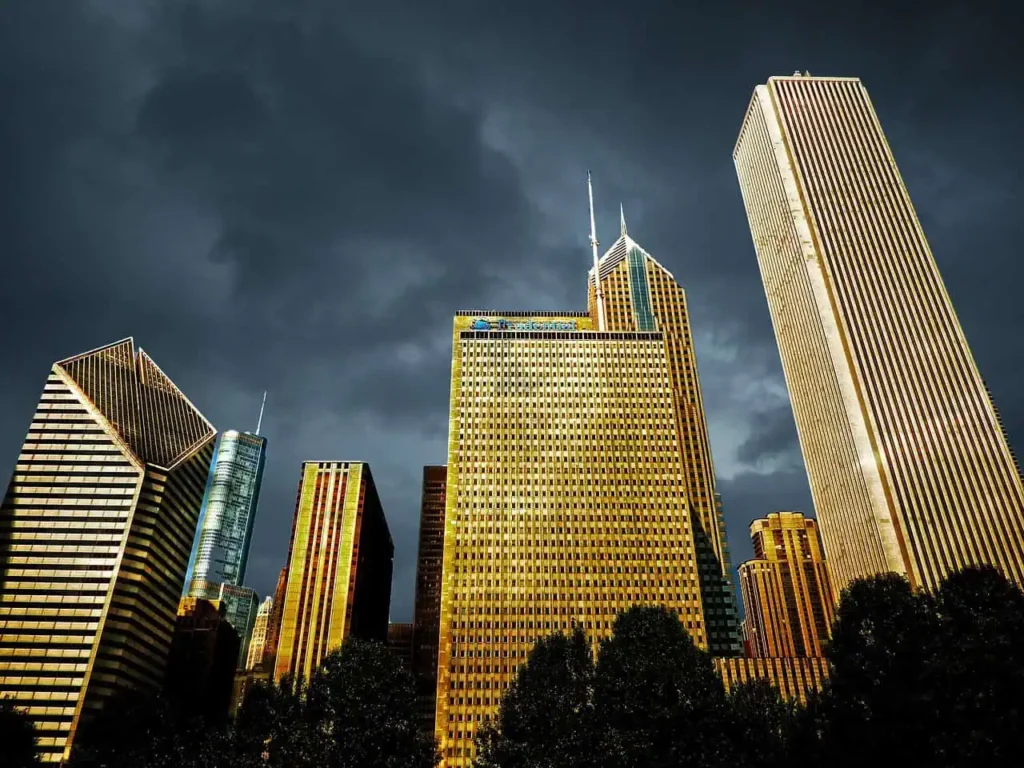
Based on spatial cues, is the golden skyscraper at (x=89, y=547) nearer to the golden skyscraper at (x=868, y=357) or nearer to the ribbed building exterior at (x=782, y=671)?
the ribbed building exterior at (x=782, y=671)

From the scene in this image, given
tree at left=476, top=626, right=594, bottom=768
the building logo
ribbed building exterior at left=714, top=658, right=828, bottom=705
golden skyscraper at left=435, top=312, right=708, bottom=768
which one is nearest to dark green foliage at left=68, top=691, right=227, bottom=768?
tree at left=476, top=626, right=594, bottom=768

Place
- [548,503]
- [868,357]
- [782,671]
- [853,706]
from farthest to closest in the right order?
[548,503], [782,671], [868,357], [853,706]

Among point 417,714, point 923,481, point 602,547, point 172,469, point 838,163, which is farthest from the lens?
point 172,469

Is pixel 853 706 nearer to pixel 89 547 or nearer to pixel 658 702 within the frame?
pixel 658 702

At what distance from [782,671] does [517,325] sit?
10576 centimetres

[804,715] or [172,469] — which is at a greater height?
[172,469]

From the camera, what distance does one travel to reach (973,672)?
43969mm

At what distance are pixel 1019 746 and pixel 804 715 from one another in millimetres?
13210

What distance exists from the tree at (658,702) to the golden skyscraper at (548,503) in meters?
74.0

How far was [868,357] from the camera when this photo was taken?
126 metres

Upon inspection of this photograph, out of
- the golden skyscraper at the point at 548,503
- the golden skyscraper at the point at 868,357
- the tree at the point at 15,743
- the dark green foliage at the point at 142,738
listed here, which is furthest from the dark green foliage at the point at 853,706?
the golden skyscraper at the point at 548,503

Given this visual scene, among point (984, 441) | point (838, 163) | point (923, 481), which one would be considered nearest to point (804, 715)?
point (923, 481)

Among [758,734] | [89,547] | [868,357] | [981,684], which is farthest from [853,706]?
[89,547]

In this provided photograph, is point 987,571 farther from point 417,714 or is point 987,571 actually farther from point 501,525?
point 501,525
